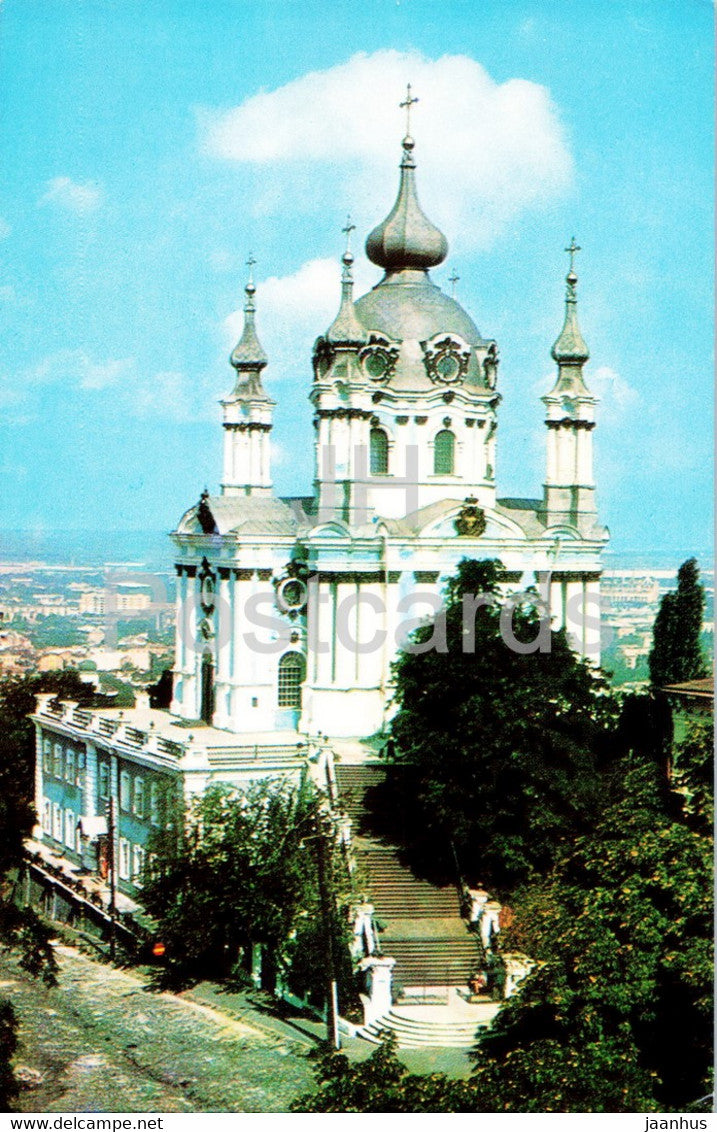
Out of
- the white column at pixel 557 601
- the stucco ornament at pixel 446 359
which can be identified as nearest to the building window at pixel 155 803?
the white column at pixel 557 601

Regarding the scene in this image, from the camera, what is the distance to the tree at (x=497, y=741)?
29516 mm

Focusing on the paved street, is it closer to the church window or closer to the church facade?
the church window

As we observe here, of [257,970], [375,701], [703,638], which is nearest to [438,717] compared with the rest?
[257,970]

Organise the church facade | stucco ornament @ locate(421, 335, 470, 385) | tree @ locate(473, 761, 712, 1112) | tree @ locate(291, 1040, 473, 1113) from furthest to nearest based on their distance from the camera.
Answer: stucco ornament @ locate(421, 335, 470, 385), the church facade, tree @ locate(473, 761, 712, 1112), tree @ locate(291, 1040, 473, 1113)

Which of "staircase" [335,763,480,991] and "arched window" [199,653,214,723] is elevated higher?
"arched window" [199,653,214,723]

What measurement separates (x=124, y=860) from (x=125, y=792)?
64.9 inches

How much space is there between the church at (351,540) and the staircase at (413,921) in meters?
6.55

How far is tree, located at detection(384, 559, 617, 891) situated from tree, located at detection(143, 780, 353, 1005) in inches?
98.0

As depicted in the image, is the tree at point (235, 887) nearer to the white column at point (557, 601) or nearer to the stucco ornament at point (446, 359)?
the white column at point (557, 601)

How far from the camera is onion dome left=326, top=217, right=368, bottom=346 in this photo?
40.9m

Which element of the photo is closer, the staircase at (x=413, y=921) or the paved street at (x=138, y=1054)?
the paved street at (x=138, y=1054)

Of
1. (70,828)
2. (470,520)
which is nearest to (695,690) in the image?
(470,520)

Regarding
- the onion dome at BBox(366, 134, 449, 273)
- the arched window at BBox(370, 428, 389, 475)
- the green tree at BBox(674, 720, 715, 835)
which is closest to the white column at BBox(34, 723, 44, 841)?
the arched window at BBox(370, 428, 389, 475)

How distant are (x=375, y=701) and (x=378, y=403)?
8.39 m
